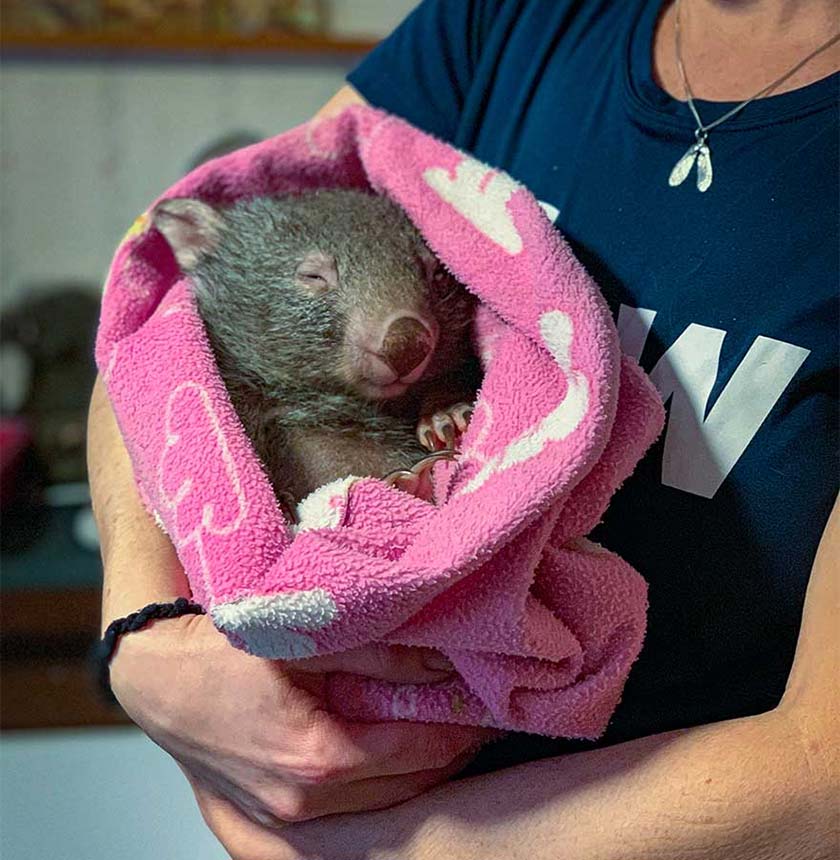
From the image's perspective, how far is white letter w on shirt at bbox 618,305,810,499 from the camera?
77 cm

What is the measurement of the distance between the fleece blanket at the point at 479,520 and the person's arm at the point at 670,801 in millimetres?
51

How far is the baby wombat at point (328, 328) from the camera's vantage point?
2.96 ft

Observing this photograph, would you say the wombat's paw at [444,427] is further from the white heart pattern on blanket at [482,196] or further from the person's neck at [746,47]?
the person's neck at [746,47]

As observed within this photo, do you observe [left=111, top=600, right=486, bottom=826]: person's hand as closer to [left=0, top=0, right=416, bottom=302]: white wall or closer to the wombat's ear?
the wombat's ear

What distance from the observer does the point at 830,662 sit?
708mm

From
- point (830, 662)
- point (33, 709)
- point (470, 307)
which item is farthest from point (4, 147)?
point (830, 662)

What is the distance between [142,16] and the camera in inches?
101

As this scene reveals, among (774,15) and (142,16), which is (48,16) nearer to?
(142,16)

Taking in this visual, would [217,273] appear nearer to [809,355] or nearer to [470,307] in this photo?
[470,307]

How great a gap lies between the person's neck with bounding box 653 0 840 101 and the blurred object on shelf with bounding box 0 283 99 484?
6.33 feet

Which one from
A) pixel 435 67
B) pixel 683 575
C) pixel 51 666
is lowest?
pixel 51 666

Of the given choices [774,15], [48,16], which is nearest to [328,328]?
[774,15]

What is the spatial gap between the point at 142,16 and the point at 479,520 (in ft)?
7.48

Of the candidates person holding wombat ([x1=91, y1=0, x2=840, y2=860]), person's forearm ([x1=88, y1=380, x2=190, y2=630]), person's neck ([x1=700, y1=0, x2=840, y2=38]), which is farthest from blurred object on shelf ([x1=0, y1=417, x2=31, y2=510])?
person's neck ([x1=700, y1=0, x2=840, y2=38])
